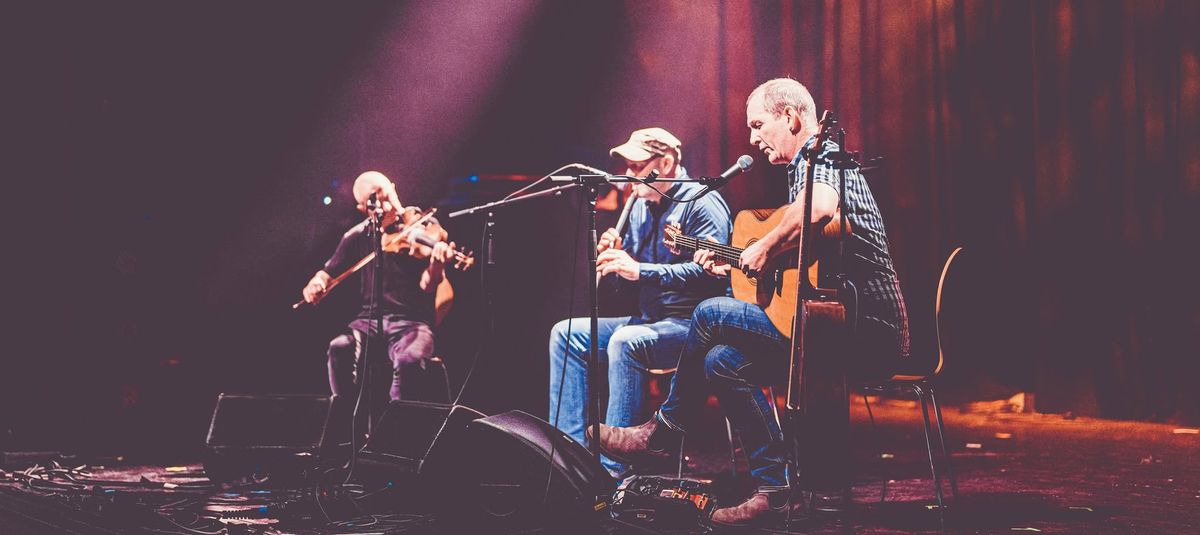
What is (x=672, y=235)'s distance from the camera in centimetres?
335

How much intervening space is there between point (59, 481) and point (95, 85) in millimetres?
2587

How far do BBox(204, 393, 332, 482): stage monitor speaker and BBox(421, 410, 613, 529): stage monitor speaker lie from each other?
816mm

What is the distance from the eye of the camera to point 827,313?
8.00 ft

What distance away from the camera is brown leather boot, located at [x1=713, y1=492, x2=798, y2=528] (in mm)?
2705

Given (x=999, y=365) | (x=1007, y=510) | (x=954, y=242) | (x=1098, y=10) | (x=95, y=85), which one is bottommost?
(x=1007, y=510)

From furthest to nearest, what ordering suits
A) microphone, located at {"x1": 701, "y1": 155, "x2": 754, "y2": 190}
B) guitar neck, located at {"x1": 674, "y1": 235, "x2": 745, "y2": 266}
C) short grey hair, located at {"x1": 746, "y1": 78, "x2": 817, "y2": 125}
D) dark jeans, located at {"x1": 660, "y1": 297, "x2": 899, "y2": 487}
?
1. guitar neck, located at {"x1": 674, "y1": 235, "x2": 745, "y2": 266}
2. short grey hair, located at {"x1": 746, "y1": 78, "x2": 817, "y2": 125}
3. dark jeans, located at {"x1": 660, "y1": 297, "x2": 899, "y2": 487}
4. microphone, located at {"x1": 701, "y1": 155, "x2": 754, "y2": 190}

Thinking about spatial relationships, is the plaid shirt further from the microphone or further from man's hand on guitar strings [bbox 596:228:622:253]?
man's hand on guitar strings [bbox 596:228:622:253]

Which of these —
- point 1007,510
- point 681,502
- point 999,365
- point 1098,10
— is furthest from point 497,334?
point 1098,10

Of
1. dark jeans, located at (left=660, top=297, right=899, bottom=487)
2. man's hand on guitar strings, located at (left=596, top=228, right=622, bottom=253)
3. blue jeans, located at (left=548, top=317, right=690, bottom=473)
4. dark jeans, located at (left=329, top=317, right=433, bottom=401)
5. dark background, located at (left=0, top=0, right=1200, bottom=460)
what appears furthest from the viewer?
dark background, located at (left=0, top=0, right=1200, bottom=460)

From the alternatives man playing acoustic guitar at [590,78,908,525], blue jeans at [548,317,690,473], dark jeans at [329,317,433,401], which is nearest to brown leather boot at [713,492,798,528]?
man playing acoustic guitar at [590,78,908,525]

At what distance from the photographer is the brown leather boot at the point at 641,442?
303 centimetres

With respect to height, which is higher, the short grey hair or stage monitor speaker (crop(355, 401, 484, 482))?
the short grey hair

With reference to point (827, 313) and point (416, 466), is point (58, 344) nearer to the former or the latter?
point (416, 466)

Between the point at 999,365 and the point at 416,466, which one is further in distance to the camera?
the point at 999,365
